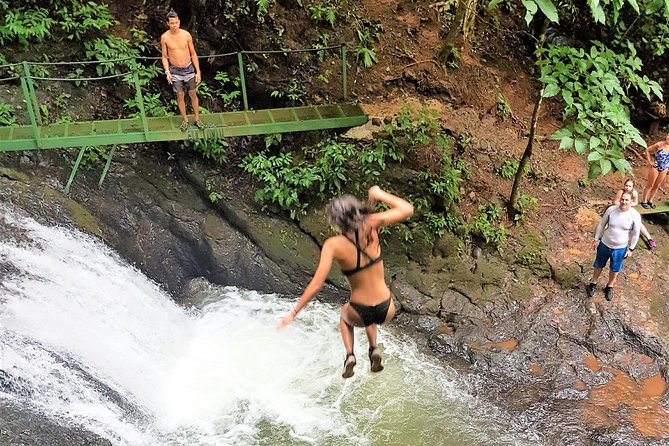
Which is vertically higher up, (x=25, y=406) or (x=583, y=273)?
(x=25, y=406)

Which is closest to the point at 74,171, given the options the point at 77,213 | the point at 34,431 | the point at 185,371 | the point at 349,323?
the point at 77,213

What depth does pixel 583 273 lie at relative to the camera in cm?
757

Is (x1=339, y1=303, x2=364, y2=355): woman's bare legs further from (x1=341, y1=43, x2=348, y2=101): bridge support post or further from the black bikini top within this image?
(x1=341, y1=43, x2=348, y2=101): bridge support post

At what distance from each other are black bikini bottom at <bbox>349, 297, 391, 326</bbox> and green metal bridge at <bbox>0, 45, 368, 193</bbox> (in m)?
3.80

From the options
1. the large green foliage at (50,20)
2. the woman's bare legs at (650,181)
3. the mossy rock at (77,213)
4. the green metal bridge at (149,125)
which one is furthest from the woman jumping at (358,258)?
the large green foliage at (50,20)

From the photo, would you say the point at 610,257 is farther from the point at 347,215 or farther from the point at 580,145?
the point at 347,215

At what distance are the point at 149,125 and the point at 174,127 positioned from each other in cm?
32

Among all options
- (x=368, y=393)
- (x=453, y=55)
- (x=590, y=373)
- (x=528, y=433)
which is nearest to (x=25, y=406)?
(x=368, y=393)

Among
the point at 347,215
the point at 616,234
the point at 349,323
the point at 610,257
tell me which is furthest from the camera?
the point at 610,257

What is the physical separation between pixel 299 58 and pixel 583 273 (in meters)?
4.85

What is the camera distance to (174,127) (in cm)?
752

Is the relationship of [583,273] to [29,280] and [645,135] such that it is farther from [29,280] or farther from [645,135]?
[29,280]

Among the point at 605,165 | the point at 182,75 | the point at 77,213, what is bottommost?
the point at 77,213

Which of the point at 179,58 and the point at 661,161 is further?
the point at 661,161
